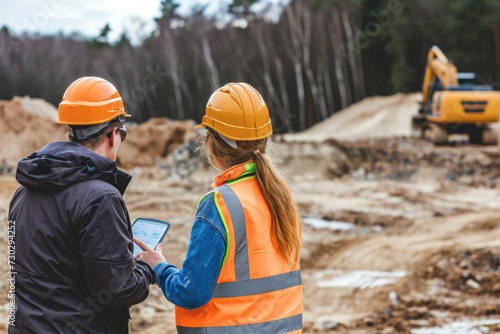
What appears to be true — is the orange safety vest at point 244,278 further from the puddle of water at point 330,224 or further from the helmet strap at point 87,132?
the puddle of water at point 330,224

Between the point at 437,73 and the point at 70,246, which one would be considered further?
the point at 437,73

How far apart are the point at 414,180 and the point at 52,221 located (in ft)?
42.0

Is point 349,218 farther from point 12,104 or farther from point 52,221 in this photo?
point 12,104

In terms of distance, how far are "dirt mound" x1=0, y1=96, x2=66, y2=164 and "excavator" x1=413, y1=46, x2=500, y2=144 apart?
11.7m

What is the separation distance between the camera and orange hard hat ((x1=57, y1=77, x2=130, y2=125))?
6.08ft

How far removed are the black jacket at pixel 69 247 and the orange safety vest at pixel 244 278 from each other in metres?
0.30

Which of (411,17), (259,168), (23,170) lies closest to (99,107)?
(23,170)

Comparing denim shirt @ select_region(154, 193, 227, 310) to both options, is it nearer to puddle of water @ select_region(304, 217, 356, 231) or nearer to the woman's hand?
the woman's hand

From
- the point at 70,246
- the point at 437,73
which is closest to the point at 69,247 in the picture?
the point at 70,246

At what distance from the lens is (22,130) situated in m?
13.8

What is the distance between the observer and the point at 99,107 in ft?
6.15

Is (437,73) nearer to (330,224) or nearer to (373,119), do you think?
(373,119)

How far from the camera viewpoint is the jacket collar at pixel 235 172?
5.95 feet

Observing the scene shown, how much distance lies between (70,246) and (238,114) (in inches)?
30.8
